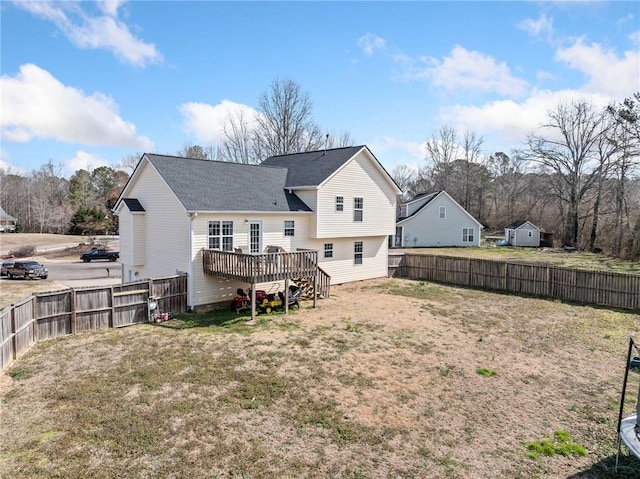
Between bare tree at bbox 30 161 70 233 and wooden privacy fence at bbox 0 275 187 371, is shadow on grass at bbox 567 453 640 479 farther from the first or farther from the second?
bare tree at bbox 30 161 70 233

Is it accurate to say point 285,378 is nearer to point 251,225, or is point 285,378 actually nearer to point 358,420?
point 358,420

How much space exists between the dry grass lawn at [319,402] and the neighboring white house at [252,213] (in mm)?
3848

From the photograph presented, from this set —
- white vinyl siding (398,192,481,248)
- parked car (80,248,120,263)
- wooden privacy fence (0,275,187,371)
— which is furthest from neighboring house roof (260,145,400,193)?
parked car (80,248,120,263)

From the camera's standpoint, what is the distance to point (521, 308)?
1694 centimetres

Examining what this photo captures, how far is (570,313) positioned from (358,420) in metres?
12.6

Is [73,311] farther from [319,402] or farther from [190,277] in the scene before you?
[319,402]

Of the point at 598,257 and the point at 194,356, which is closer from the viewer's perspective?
the point at 194,356

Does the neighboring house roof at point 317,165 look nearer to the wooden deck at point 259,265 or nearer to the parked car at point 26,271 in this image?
the wooden deck at point 259,265

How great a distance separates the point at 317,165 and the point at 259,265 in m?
8.61

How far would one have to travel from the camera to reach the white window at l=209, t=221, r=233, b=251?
646 inches

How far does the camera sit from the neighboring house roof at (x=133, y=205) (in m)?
17.9

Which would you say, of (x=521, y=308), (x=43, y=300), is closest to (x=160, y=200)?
(x=43, y=300)

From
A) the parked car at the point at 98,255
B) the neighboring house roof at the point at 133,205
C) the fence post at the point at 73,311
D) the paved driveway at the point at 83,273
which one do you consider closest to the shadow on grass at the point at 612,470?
the fence post at the point at 73,311

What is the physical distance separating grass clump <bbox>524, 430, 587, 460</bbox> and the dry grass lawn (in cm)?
3
